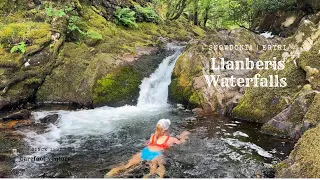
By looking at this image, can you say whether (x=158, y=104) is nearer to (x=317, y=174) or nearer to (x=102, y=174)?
(x=102, y=174)

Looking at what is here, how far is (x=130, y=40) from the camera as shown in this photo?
1786cm

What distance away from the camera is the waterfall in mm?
13688

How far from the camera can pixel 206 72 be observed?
12914mm

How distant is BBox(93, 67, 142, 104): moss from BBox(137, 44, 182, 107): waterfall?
1.16 ft

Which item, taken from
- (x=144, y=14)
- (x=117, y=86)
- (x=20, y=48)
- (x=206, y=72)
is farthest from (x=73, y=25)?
(x=144, y=14)

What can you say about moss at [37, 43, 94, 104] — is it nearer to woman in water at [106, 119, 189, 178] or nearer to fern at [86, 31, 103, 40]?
fern at [86, 31, 103, 40]

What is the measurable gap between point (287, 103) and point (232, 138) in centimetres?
234

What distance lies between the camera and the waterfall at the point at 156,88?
13.7m

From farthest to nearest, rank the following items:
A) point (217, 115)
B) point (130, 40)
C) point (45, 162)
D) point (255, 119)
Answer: point (130, 40) → point (217, 115) → point (255, 119) → point (45, 162)

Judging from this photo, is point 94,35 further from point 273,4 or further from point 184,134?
point 273,4

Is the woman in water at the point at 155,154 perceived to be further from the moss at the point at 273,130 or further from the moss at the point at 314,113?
the moss at the point at 314,113

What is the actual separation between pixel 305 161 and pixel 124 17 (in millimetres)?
15837

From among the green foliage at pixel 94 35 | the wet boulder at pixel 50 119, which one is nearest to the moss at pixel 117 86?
the wet boulder at pixel 50 119

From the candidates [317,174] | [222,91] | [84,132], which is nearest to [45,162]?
[84,132]
